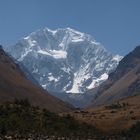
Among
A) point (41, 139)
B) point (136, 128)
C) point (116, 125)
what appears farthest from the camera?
point (116, 125)

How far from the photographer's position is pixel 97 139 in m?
124

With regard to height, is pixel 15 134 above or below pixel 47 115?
below

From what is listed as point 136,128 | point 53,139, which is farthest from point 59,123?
point 53,139

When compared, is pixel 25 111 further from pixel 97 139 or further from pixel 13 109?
pixel 97 139

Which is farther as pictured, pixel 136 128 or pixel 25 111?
pixel 136 128

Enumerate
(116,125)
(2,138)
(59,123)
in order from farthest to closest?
1. (116,125)
2. (59,123)
3. (2,138)

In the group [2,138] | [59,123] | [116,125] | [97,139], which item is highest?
[116,125]

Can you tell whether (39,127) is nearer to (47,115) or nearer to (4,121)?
(4,121)

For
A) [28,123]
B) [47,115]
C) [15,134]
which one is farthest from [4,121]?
[47,115]

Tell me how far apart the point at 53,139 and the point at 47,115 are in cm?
4740

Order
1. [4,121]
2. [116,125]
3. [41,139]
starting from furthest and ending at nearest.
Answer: [116,125]
[4,121]
[41,139]

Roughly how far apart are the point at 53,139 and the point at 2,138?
15.0 metres

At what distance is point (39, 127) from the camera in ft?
418

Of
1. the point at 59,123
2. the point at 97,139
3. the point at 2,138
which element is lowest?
the point at 2,138
